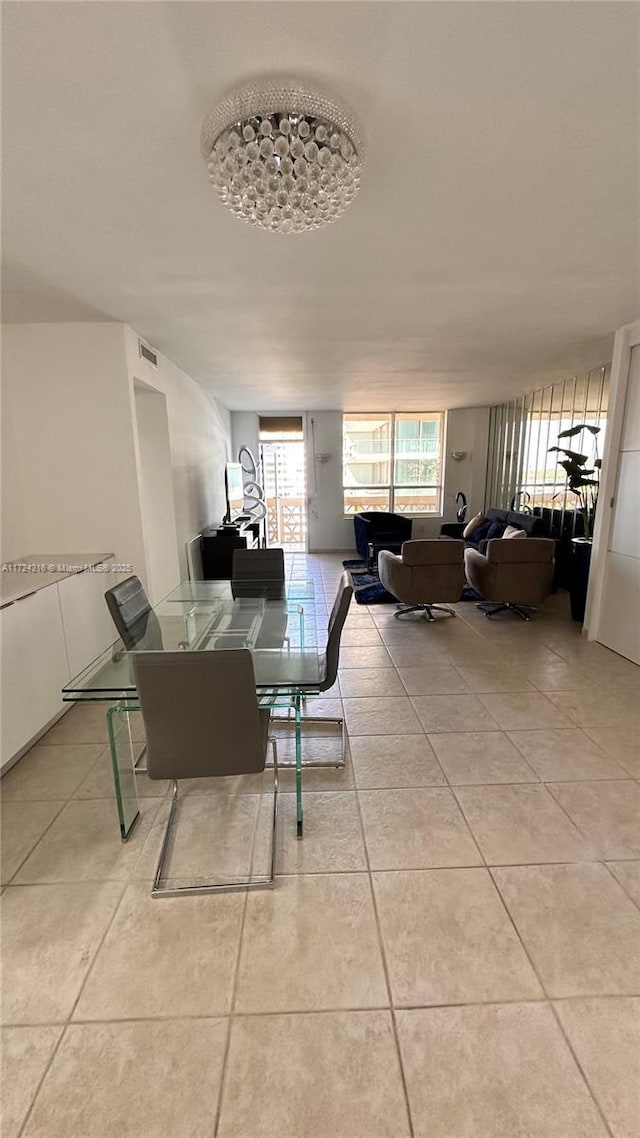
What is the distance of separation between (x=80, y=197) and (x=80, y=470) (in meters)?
1.79

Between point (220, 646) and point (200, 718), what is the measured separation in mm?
591

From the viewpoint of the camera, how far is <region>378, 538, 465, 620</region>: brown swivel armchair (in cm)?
393

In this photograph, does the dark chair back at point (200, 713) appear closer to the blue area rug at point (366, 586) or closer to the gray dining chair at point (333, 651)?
the gray dining chair at point (333, 651)

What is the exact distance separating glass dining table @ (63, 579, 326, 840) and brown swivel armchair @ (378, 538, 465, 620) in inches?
49.0

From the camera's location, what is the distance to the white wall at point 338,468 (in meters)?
7.26

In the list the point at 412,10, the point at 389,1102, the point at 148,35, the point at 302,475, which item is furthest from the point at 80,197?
the point at 302,475

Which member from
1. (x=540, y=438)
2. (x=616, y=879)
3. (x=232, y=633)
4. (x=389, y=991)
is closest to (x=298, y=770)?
(x=389, y=991)

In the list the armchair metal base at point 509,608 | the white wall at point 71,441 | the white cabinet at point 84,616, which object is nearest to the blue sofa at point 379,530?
the armchair metal base at point 509,608

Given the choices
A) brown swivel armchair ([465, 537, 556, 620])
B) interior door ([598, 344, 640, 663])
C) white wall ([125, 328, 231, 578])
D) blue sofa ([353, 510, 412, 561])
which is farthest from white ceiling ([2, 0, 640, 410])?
blue sofa ([353, 510, 412, 561])

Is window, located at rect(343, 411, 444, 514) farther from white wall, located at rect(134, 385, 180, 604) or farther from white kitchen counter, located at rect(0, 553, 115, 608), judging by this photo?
white kitchen counter, located at rect(0, 553, 115, 608)

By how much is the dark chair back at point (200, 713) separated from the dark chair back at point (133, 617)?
569 mm

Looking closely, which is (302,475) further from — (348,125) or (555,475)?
(348,125)

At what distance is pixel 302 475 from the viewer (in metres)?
7.53

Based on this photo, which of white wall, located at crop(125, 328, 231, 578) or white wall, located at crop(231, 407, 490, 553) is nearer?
white wall, located at crop(125, 328, 231, 578)
